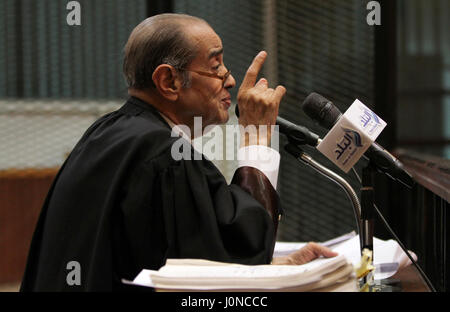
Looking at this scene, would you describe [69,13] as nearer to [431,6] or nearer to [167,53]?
[167,53]

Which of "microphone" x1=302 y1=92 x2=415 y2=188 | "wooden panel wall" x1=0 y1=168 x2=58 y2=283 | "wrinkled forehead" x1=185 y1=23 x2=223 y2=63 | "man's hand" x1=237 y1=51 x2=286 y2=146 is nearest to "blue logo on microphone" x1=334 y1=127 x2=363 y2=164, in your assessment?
"microphone" x1=302 y1=92 x2=415 y2=188

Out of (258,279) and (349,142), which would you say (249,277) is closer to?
(258,279)

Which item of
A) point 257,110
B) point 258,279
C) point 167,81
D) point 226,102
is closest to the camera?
point 258,279

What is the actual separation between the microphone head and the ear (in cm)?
29

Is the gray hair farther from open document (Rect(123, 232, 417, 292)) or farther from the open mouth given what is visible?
open document (Rect(123, 232, 417, 292))

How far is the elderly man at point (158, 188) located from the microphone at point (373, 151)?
0.24 feet

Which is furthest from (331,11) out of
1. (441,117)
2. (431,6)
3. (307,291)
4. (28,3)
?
(307,291)

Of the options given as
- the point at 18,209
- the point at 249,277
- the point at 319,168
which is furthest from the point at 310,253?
the point at 18,209

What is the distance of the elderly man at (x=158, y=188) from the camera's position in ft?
3.21

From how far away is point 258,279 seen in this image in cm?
72

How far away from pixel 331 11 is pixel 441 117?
1.22 m

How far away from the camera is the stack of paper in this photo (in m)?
0.72

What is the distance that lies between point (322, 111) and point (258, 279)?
18.4 inches
